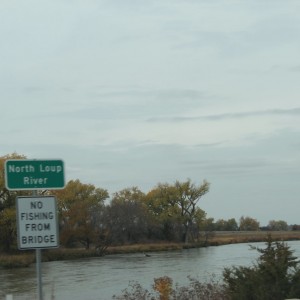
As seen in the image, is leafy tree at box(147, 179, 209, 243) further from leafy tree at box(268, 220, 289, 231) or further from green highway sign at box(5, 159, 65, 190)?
green highway sign at box(5, 159, 65, 190)

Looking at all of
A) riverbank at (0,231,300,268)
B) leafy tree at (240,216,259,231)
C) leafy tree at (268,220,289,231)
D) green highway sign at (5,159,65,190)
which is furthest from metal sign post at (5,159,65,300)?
leafy tree at (240,216,259,231)

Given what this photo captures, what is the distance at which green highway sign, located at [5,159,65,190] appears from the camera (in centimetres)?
811

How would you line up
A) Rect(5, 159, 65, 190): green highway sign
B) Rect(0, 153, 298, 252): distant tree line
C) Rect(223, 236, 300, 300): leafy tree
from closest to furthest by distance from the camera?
Rect(5, 159, 65, 190): green highway sign, Rect(223, 236, 300, 300): leafy tree, Rect(0, 153, 298, 252): distant tree line

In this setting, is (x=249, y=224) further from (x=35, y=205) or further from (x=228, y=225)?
(x=35, y=205)

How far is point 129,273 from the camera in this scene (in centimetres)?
4234

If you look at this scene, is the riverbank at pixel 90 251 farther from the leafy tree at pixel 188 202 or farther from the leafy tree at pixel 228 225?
the leafy tree at pixel 228 225

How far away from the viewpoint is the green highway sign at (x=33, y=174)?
8.11 m

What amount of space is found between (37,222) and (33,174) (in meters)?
0.66

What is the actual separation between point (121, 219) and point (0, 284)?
45067mm

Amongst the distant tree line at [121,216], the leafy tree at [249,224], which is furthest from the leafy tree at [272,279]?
the leafy tree at [249,224]

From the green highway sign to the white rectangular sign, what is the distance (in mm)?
187

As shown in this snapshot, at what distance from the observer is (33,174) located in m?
8.19

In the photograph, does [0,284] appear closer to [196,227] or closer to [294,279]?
[294,279]

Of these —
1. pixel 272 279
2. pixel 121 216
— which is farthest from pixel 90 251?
pixel 272 279
